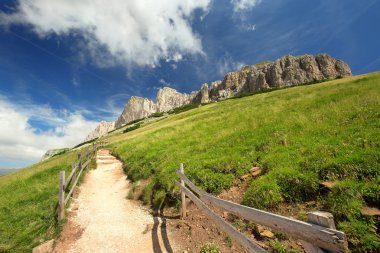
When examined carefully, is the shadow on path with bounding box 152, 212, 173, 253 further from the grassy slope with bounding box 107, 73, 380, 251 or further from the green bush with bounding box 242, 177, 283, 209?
the green bush with bounding box 242, 177, 283, 209

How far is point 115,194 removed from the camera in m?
16.1

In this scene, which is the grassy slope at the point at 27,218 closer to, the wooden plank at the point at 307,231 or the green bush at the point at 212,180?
the green bush at the point at 212,180

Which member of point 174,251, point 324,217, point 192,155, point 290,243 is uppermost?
point 192,155

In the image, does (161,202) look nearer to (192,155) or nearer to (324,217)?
(192,155)

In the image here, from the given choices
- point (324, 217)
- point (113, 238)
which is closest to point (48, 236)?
point (113, 238)

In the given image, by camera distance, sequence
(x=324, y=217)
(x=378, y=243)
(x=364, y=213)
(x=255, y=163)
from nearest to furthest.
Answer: (x=324, y=217) < (x=378, y=243) < (x=364, y=213) < (x=255, y=163)

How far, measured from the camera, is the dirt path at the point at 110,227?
30.8ft

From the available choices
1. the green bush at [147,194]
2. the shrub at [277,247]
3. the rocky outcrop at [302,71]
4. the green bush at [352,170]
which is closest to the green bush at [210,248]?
the shrub at [277,247]

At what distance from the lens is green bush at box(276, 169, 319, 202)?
29.2 feet

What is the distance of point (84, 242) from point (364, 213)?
10.2 metres

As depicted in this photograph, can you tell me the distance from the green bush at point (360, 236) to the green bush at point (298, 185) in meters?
2.17

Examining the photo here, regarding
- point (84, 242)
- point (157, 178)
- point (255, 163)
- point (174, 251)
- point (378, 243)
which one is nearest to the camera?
point (378, 243)

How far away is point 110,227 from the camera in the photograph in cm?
1103

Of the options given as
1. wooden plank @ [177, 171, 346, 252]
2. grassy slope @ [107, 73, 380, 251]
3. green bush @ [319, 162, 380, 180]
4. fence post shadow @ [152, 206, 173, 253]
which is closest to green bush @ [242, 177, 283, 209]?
grassy slope @ [107, 73, 380, 251]
